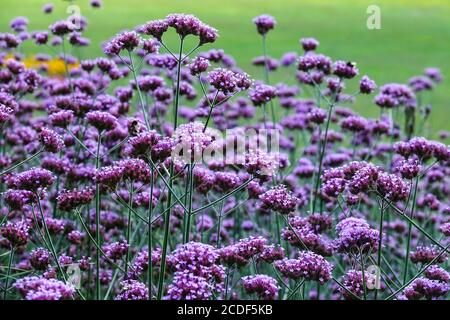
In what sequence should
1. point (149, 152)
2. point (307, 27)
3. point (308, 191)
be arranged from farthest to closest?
point (307, 27) < point (308, 191) < point (149, 152)

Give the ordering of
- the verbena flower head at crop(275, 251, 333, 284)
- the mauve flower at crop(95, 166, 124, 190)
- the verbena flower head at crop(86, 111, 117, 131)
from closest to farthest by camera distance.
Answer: the verbena flower head at crop(275, 251, 333, 284), the mauve flower at crop(95, 166, 124, 190), the verbena flower head at crop(86, 111, 117, 131)

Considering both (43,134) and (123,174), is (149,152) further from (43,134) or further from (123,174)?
(43,134)

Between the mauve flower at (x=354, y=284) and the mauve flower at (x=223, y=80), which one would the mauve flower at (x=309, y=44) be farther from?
the mauve flower at (x=354, y=284)

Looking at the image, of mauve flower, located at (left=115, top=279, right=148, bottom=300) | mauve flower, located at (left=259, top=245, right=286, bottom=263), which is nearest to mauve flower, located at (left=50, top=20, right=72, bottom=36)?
mauve flower, located at (left=259, top=245, right=286, bottom=263)

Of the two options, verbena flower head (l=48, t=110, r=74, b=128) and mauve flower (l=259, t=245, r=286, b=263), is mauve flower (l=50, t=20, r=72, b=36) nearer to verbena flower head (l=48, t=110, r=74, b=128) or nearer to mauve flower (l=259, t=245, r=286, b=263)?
verbena flower head (l=48, t=110, r=74, b=128)

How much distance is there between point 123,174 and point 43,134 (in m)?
0.43

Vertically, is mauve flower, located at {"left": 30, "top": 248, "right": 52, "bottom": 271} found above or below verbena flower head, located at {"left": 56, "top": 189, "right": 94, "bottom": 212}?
below

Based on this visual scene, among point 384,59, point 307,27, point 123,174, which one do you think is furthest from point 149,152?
point 384,59

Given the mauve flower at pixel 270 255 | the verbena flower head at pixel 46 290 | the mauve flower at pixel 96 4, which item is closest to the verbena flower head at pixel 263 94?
the mauve flower at pixel 270 255

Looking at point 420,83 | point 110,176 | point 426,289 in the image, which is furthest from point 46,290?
point 420,83

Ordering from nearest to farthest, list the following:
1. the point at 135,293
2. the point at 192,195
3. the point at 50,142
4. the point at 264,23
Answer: the point at 135,293 → the point at 50,142 → the point at 192,195 → the point at 264,23

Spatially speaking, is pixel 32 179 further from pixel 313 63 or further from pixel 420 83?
pixel 420 83

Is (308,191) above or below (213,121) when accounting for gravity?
below

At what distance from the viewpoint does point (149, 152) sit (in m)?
2.07
